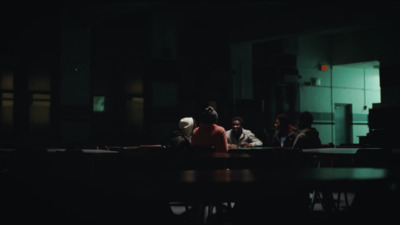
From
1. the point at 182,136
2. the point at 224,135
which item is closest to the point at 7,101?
the point at 182,136

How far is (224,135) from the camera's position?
5.98 m

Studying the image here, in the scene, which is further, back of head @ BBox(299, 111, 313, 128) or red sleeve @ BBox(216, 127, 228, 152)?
back of head @ BBox(299, 111, 313, 128)

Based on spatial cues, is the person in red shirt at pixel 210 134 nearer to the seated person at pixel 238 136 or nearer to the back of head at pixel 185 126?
the back of head at pixel 185 126

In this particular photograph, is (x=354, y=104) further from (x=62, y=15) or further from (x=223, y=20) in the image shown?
(x=62, y=15)

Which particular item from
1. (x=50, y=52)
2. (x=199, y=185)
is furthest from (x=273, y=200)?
(x=50, y=52)

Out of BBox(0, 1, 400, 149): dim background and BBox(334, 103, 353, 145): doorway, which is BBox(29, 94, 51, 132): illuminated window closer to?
BBox(0, 1, 400, 149): dim background

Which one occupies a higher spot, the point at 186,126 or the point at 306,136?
the point at 186,126

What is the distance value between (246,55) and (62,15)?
538 centimetres

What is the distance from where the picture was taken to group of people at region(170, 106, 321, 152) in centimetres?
592

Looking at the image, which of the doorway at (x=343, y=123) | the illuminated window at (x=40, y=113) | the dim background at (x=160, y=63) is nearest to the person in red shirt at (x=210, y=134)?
the dim background at (x=160, y=63)

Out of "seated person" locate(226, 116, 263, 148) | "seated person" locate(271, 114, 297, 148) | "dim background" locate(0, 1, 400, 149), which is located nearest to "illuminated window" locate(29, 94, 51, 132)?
"dim background" locate(0, 1, 400, 149)

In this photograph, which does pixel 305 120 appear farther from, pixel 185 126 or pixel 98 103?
pixel 98 103

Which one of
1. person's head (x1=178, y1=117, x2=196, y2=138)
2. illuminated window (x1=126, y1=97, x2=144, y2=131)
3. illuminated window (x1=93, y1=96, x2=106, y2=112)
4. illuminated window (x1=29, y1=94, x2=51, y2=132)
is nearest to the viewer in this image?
person's head (x1=178, y1=117, x2=196, y2=138)

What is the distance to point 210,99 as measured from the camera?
12.9 metres
